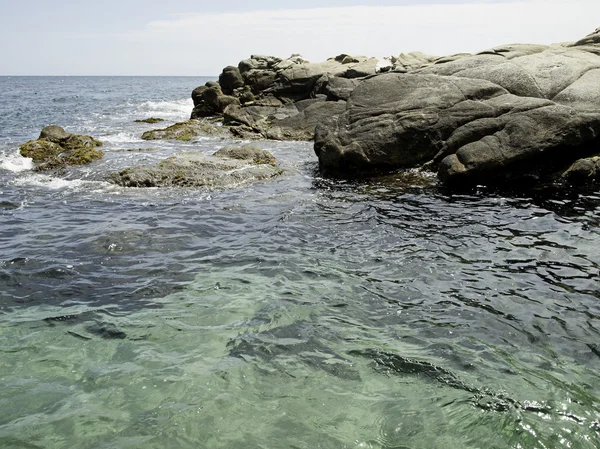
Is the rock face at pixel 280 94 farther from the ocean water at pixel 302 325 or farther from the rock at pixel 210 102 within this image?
the ocean water at pixel 302 325

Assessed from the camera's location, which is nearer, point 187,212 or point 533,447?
point 533,447

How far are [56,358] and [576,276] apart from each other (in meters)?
9.11

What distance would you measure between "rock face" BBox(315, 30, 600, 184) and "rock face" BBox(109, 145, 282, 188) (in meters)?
2.77

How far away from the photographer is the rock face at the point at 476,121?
15.8 metres

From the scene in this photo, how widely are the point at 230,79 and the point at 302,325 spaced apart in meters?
38.6

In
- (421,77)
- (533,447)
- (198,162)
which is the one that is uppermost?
(421,77)

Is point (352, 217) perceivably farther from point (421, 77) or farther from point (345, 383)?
point (421, 77)

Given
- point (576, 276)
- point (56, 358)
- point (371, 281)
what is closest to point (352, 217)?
point (371, 281)

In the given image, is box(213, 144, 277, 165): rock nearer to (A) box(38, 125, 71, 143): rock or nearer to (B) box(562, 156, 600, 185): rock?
(A) box(38, 125, 71, 143): rock

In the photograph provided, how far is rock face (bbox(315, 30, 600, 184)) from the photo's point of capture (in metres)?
15.8

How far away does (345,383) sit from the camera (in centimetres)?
615

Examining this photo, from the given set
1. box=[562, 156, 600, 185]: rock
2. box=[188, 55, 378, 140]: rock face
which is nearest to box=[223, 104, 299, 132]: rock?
box=[188, 55, 378, 140]: rock face

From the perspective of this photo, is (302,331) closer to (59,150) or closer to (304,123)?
(59,150)

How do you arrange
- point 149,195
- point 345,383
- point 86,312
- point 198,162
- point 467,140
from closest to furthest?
point 345,383, point 86,312, point 149,195, point 467,140, point 198,162
